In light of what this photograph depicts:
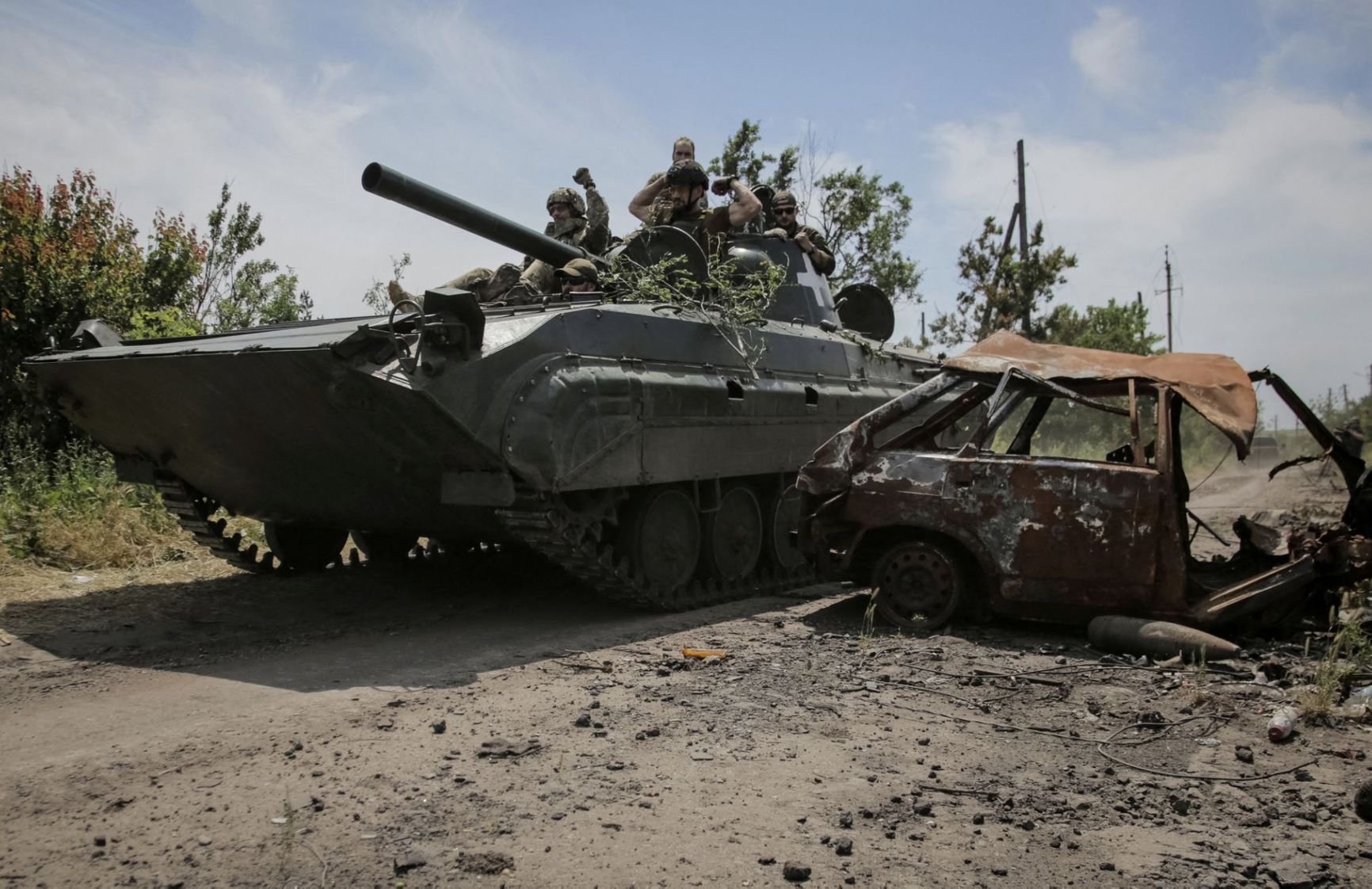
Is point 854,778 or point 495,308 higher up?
point 495,308

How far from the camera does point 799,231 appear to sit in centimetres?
1073

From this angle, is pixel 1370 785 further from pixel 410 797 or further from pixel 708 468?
pixel 708 468

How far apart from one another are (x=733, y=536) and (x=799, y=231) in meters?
3.25

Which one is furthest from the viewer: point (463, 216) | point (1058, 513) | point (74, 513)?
point (74, 513)

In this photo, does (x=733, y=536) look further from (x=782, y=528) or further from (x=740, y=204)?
(x=740, y=204)

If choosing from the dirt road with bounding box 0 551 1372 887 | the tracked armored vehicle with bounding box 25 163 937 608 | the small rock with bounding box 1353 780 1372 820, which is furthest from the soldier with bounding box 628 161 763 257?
the small rock with bounding box 1353 780 1372 820

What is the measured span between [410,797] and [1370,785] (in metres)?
2.94

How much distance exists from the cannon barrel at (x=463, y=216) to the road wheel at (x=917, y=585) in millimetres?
3331

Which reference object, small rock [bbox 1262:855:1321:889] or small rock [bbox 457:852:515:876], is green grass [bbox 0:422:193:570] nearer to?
small rock [bbox 457:852:515:876]

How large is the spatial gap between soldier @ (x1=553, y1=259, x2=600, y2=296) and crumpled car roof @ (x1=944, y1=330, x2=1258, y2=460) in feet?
9.11

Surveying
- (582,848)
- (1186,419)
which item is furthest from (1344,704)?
(1186,419)

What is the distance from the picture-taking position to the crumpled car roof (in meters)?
6.01

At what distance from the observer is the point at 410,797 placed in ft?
12.4

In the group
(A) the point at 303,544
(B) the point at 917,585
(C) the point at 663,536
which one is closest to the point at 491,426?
(C) the point at 663,536
